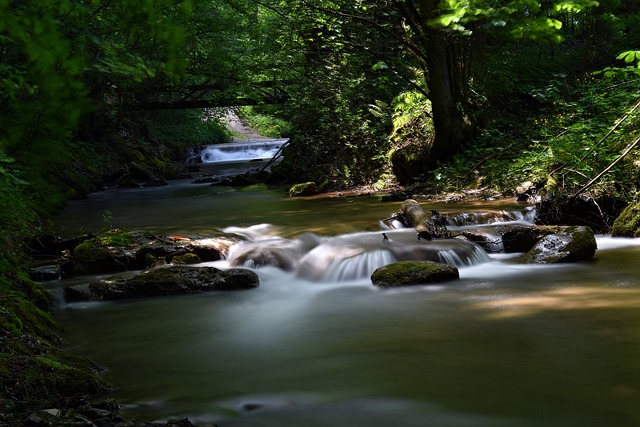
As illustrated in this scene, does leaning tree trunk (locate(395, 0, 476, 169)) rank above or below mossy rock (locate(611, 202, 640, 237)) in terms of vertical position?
above

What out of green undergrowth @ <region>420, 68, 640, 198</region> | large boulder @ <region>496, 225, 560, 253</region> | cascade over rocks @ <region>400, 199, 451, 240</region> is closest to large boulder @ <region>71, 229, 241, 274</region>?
cascade over rocks @ <region>400, 199, 451, 240</region>

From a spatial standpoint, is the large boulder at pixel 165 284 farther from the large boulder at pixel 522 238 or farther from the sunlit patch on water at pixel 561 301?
the large boulder at pixel 522 238

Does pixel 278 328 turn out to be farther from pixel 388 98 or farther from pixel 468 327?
pixel 388 98

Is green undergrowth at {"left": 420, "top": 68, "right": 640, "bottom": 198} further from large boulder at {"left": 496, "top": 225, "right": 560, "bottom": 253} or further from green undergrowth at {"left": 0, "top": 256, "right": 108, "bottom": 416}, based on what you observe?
green undergrowth at {"left": 0, "top": 256, "right": 108, "bottom": 416}

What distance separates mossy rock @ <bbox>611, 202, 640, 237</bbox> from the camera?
8.36 meters

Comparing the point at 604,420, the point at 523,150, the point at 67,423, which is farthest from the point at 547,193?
the point at 67,423

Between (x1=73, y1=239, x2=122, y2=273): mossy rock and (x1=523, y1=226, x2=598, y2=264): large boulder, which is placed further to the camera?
(x1=73, y1=239, x2=122, y2=273): mossy rock

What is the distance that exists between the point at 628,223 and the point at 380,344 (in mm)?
5273

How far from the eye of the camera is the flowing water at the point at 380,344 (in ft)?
11.9

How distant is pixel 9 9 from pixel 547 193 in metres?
7.92

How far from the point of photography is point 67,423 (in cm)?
291

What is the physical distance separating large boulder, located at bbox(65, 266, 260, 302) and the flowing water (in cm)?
17

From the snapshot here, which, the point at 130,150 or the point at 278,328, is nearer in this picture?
the point at 278,328

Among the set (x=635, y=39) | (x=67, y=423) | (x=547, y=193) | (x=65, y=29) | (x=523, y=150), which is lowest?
(x=67, y=423)
